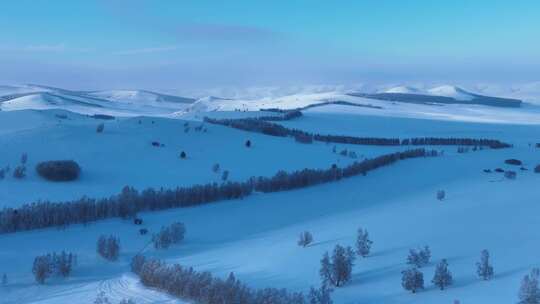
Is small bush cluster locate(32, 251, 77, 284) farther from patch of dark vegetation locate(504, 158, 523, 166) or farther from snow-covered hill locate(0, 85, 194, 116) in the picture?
snow-covered hill locate(0, 85, 194, 116)

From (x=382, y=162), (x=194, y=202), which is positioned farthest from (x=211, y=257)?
(x=382, y=162)

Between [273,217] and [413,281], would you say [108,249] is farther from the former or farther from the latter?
[413,281]

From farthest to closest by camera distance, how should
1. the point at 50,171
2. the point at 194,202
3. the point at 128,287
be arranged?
the point at 50,171
the point at 194,202
the point at 128,287

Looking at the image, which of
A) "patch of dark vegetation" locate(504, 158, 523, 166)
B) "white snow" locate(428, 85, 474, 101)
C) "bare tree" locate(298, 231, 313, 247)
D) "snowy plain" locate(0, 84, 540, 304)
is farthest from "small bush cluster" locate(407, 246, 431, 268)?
"white snow" locate(428, 85, 474, 101)

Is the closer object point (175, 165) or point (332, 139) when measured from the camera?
point (175, 165)

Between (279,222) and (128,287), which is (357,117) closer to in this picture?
(279,222)

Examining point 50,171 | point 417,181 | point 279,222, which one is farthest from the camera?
point 417,181

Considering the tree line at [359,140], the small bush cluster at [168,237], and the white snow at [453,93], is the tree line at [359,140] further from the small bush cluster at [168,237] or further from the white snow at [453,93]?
the white snow at [453,93]

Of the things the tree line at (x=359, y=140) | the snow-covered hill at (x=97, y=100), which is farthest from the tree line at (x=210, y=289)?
the snow-covered hill at (x=97, y=100)
